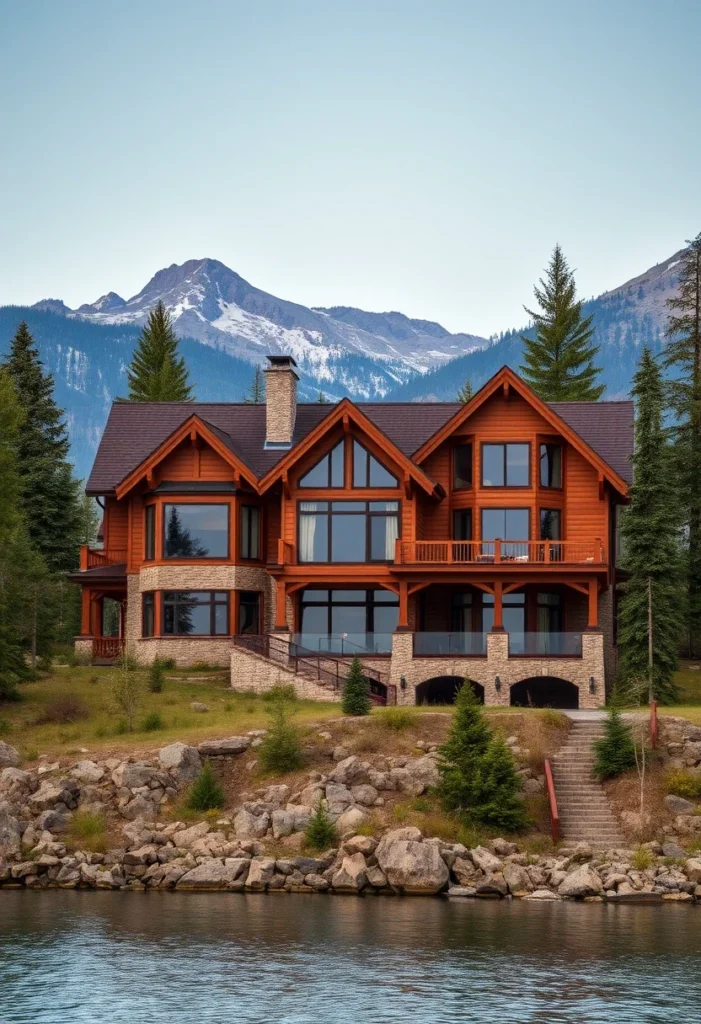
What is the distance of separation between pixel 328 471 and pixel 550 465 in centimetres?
770

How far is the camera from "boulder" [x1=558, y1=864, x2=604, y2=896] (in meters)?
35.6

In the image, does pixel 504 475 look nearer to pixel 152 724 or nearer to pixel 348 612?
pixel 348 612

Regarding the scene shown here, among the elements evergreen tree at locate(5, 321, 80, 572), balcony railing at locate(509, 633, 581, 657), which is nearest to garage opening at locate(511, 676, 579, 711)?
balcony railing at locate(509, 633, 581, 657)

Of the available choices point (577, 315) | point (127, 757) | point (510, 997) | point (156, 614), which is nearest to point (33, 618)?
point (156, 614)

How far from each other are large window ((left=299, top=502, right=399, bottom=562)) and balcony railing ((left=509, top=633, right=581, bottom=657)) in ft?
18.2

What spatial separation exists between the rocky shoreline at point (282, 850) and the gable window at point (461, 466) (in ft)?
47.6

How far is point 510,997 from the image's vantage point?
88.1 feet

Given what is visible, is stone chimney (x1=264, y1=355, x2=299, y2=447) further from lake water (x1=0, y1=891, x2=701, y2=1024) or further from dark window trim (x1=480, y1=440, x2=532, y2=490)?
lake water (x1=0, y1=891, x2=701, y2=1024)

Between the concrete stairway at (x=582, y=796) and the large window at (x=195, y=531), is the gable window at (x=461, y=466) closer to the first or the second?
the large window at (x=195, y=531)

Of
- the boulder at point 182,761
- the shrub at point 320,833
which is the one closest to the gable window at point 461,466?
the boulder at point 182,761

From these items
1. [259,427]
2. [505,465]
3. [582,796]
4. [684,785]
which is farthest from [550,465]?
[684,785]

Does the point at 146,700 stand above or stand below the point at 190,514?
below

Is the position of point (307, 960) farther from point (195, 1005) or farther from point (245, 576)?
point (245, 576)

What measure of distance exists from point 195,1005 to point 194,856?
11.7 meters
